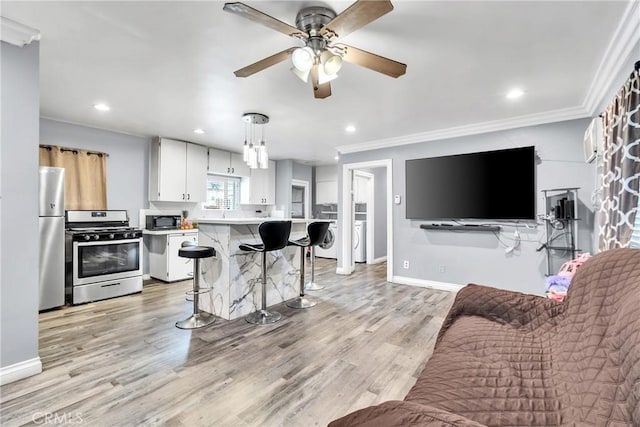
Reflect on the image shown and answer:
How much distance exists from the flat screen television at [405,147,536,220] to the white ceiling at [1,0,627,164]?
52 centimetres

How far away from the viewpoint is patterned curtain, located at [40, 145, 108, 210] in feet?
12.8

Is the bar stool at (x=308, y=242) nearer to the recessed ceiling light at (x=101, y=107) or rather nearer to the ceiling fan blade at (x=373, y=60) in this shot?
the ceiling fan blade at (x=373, y=60)

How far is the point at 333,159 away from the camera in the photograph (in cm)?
673

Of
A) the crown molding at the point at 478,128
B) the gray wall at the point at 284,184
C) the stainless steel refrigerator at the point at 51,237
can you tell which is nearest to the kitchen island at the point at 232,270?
the stainless steel refrigerator at the point at 51,237

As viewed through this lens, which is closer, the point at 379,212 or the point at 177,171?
the point at 177,171

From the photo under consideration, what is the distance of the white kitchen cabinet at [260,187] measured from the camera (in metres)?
6.36

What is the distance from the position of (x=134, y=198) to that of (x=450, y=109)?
4.75 m

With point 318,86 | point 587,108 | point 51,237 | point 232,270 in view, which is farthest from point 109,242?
point 587,108

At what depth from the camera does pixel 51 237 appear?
11.0 ft

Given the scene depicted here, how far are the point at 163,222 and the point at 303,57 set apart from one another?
4202 mm

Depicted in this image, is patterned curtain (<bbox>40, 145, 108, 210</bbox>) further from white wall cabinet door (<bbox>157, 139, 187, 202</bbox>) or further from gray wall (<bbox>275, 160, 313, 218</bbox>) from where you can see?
gray wall (<bbox>275, 160, 313, 218</bbox>)

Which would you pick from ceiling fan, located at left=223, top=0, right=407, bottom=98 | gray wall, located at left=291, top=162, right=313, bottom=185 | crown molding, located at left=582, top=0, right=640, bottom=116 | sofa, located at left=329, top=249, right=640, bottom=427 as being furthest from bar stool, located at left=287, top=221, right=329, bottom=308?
gray wall, located at left=291, top=162, right=313, bottom=185

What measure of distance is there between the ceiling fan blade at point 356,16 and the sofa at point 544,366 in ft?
5.03

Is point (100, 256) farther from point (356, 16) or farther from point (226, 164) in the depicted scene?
point (356, 16)
